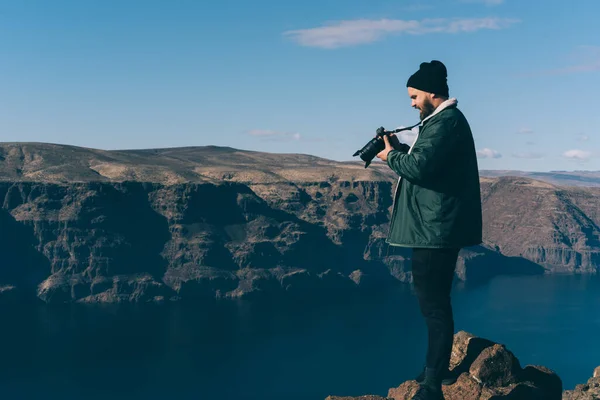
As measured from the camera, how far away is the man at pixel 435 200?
32.2ft

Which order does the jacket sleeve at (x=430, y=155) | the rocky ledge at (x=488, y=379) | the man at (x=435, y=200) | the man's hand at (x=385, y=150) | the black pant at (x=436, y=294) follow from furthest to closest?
the rocky ledge at (x=488, y=379)
the man's hand at (x=385, y=150)
the black pant at (x=436, y=294)
the man at (x=435, y=200)
the jacket sleeve at (x=430, y=155)

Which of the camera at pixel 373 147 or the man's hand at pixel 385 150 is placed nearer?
the man's hand at pixel 385 150

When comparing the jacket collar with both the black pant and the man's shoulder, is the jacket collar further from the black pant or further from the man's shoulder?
the black pant

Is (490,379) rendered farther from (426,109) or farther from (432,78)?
(432,78)

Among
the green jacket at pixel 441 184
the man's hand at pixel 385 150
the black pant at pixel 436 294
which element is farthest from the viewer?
the man's hand at pixel 385 150

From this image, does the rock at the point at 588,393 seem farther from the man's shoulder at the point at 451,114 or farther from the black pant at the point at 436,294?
the man's shoulder at the point at 451,114

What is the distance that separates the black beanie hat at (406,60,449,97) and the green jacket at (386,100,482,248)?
36 centimetres

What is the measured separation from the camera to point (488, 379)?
42.6ft

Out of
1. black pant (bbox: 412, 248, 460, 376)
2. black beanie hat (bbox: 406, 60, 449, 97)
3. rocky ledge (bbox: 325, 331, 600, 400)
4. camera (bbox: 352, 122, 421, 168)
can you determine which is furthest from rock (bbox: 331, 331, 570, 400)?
black beanie hat (bbox: 406, 60, 449, 97)

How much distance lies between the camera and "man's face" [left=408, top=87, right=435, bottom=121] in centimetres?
1069

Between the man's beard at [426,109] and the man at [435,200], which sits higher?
the man's beard at [426,109]

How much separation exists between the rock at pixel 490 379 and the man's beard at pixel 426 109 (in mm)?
5145

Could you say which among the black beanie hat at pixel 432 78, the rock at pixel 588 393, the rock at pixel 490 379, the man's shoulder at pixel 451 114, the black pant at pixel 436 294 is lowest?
the rock at pixel 588 393

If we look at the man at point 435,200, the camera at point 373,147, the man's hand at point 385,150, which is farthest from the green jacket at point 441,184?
the camera at point 373,147
